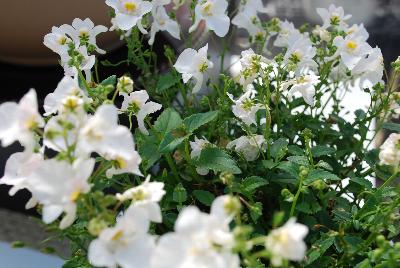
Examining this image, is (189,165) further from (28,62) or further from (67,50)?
(28,62)

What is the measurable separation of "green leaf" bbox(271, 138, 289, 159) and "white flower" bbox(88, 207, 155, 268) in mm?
270

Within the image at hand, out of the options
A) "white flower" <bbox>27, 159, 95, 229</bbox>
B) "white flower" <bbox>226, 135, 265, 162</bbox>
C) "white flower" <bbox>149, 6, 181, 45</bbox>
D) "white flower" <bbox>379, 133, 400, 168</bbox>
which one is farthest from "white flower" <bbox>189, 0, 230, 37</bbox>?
"white flower" <bbox>27, 159, 95, 229</bbox>

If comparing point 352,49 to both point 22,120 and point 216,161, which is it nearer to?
point 216,161

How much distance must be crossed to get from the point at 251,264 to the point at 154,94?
0.50 metres

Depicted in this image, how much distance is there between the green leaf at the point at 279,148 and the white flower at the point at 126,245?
27 centimetres

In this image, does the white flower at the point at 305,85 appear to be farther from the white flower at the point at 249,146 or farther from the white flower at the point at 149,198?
the white flower at the point at 149,198

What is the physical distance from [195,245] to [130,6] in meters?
0.42

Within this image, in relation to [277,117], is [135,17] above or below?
above

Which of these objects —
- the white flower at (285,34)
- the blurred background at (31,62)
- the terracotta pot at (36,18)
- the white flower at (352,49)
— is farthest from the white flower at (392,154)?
the terracotta pot at (36,18)

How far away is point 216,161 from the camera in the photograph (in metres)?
0.69

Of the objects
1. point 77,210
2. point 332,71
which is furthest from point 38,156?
point 332,71

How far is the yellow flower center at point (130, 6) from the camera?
76 centimetres

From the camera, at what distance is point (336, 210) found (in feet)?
2.35

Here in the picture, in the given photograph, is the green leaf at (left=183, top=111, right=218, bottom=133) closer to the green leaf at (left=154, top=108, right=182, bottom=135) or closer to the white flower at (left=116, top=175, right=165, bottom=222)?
the green leaf at (left=154, top=108, right=182, bottom=135)
